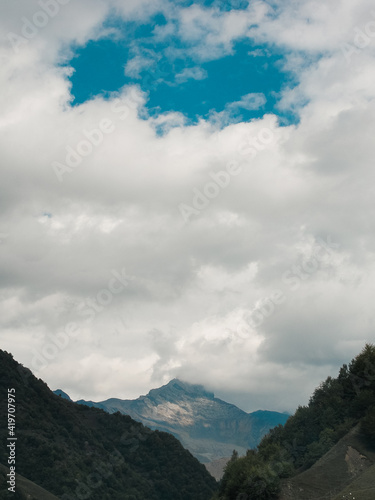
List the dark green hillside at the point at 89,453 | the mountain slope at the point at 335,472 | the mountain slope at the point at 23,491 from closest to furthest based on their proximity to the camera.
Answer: the mountain slope at the point at 335,472 → the mountain slope at the point at 23,491 → the dark green hillside at the point at 89,453

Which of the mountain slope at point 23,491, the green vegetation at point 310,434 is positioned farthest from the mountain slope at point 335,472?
the mountain slope at point 23,491

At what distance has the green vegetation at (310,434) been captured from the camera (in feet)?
149

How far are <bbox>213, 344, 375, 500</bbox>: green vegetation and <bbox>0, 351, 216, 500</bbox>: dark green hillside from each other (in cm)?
4952

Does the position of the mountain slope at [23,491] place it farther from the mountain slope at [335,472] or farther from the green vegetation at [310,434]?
the mountain slope at [335,472]

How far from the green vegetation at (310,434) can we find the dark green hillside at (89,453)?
49.5 m

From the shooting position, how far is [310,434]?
80625 mm

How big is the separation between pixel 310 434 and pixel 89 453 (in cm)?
7172

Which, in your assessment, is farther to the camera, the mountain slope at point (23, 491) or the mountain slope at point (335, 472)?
the mountain slope at point (23, 491)

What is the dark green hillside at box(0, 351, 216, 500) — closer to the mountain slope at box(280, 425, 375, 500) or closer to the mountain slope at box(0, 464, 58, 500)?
the mountain slope at box(0, 464, 58, 500)

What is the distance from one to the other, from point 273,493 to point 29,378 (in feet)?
376

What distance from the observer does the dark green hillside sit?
373 feet

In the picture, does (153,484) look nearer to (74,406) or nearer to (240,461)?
(74,406)

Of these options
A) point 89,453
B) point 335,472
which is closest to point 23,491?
point 89,453

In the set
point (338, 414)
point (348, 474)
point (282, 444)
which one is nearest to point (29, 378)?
point (282, 444)
